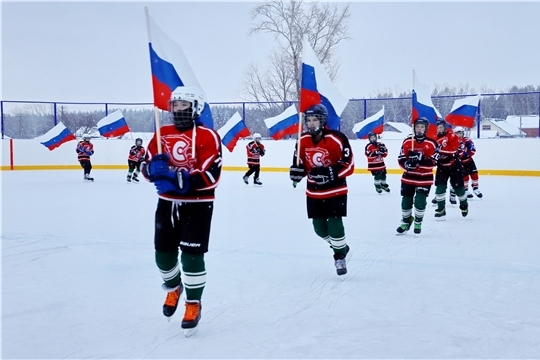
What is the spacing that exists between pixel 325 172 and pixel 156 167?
1830mm

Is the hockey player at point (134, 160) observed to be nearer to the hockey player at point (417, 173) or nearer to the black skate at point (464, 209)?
the black skate at point (464, 209)

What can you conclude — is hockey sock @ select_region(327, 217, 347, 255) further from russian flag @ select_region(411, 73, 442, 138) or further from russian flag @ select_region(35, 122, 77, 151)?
russian flag @ select_region(35, 122, 77, 151)

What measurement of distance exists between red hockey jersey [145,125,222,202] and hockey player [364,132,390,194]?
927cm

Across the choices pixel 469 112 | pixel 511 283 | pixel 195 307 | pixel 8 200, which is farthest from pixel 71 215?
pixel 469 112

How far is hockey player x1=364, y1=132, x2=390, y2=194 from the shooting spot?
1245 centimetres

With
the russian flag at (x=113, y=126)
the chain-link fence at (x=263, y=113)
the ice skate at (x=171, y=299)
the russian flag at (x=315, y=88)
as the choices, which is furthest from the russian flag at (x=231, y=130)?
the ice skate at (x=171, y=299)

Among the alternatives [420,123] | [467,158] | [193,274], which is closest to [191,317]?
[193,274]

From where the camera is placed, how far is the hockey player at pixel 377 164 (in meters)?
12.5

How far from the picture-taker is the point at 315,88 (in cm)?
507

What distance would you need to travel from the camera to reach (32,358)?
3012 mm

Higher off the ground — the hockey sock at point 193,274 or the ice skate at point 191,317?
the hockey sock at point 193,274

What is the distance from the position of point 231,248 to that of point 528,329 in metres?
3.48

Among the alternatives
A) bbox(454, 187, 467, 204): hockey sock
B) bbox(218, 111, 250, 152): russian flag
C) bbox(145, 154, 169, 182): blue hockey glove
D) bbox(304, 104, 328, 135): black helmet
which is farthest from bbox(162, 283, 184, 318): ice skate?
bbox(218, 111, 250, 152): russian flag

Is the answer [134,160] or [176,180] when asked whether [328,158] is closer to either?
[176,180]
